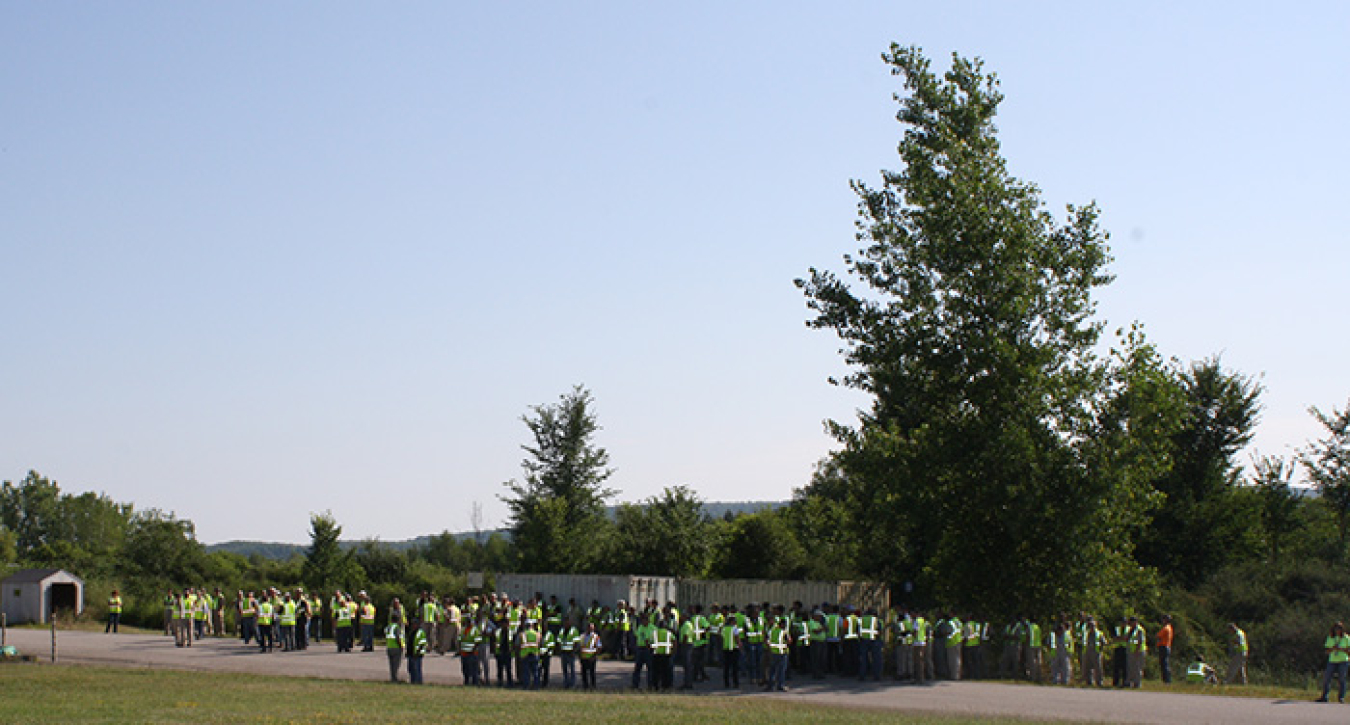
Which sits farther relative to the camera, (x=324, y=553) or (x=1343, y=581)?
(x=324, y=553)

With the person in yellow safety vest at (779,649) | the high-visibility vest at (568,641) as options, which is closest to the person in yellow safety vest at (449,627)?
the high-visibility vest at (568,641)

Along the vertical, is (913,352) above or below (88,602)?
above

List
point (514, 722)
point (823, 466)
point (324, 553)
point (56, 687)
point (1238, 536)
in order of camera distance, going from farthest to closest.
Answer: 1. point (823, 466)
2. point (324, 553)
3. point (1238, 536)
4. point (56, 687)
5. point (514, 722)

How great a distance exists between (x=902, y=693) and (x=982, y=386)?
8778 mm

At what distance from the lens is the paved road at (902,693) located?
21609 mm

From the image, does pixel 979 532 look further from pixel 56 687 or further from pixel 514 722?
pixel 56 687

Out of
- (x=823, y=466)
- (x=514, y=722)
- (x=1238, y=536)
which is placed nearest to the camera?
(x=514, y=722)

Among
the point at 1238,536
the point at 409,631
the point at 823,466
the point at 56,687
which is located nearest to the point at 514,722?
the point at 409,631

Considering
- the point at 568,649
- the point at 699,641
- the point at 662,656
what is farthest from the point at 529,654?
the point at 699,641

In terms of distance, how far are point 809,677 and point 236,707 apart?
44.6 feet

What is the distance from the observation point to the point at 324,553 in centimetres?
5156

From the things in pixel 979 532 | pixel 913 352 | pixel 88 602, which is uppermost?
pixel 913 352

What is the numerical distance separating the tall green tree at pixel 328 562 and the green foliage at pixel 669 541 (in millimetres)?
11598

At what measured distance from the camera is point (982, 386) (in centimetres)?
3092
